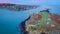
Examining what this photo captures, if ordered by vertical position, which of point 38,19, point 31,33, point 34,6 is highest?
point 34,6

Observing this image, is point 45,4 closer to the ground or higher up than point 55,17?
higher up

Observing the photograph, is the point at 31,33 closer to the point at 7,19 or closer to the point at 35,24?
the point at 35,24

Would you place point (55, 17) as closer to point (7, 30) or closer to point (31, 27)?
point (31, 27)

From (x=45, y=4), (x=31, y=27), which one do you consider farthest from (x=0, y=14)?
(x=45, y=4)

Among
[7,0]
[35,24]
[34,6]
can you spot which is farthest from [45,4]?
[7,0]

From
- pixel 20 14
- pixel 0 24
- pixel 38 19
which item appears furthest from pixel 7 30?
pixel 38 19

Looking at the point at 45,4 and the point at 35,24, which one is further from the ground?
the point at 45,4

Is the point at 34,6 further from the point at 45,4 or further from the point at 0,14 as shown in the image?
the point at 0,14
